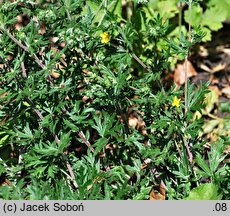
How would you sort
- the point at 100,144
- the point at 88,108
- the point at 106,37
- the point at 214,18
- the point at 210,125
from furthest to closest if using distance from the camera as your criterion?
the point at 214,18 → the point at 210,125 → the point at 88,108 → the point at 106,37 → the point at 100,144

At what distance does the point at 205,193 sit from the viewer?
3.34 meters

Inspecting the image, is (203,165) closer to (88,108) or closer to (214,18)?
(88,108)

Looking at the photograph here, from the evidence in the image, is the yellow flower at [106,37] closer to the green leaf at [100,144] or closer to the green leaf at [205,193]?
the green leaf at [100,144]

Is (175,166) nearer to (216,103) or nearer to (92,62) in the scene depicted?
(92,62)

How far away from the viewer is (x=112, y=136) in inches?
140

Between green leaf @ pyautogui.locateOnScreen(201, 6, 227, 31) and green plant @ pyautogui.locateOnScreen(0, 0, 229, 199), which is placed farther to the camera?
green leaf @ pyautogui.locateOnScreen(201, 6, 227, 31)

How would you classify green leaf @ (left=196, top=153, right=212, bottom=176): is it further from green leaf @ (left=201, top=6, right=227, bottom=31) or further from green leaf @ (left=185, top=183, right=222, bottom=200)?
green leaf @ (left=201, top=6, right=227, bottom=31)

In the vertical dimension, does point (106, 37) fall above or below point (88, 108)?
above

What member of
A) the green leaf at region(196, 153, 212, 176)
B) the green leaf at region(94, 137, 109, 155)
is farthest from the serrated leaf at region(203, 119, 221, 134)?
the green leaf at region(94, 137, 109, 155)

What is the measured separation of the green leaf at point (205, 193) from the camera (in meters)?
3.29

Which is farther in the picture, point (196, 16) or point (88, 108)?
point (196, 16)

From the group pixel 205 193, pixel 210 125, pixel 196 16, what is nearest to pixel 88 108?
pixel 205 193

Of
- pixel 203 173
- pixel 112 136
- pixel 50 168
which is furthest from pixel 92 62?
pixel 203 173

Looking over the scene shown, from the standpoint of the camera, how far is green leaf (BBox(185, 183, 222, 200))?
10.8 ft
